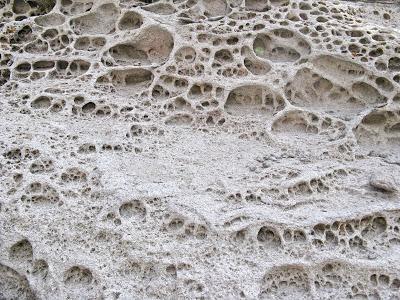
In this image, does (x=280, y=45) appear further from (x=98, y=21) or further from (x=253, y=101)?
(x=98, y=21)

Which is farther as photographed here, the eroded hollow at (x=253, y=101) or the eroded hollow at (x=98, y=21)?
the eroded hollow at (x=98, y=21)

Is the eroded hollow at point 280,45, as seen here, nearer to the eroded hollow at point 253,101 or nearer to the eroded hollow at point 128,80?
the eroded hollow at point 253,101

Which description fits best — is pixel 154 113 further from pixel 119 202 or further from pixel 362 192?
pixel 362 192

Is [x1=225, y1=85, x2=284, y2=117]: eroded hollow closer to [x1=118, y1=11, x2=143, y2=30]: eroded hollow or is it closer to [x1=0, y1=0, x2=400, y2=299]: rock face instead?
[x1=0, y1=0, x2=400, y2=299]: rock face

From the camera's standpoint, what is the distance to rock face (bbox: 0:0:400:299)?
232 centimetres

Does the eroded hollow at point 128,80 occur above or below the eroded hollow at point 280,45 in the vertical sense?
below

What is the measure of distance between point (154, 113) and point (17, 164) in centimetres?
77

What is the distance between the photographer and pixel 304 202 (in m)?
2.52

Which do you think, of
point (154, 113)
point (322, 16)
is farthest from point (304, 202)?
point (322, 16)

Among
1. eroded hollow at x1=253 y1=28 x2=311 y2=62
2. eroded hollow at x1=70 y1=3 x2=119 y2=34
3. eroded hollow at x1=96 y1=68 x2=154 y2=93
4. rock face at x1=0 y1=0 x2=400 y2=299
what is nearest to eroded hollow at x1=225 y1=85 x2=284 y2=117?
rock face at x1=0 y1=0 x2=400 y2=299

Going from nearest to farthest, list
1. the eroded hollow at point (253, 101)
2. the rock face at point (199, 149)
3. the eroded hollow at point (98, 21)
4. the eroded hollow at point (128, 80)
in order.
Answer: the rock face at point (199, 149) → the eroded hollow at point (253, 101) → the eroded hollow at point (128, 80) → the eroded hollow at point (98, 21)

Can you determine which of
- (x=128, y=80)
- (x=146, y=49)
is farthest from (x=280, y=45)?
(x=128, y=80)

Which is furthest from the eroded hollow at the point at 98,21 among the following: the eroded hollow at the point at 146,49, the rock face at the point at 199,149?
the eroded hollow at the point at 146,49

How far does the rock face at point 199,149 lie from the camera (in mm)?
2324
